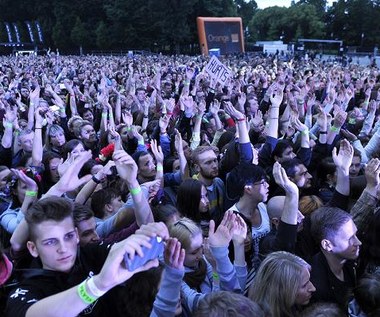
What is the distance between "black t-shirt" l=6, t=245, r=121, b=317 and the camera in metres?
1.95

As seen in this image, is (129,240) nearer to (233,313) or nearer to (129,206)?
(233,313)

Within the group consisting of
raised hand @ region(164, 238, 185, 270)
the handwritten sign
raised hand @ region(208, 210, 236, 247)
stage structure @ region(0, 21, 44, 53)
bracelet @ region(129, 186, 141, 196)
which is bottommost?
raised hand @ region(208, 210, 236, 247)

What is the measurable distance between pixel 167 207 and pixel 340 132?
336 cm

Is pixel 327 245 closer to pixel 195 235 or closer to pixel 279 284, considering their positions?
pixel 279 284

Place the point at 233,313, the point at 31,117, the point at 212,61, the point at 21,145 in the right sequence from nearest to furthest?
the point at 233,313 < the point at 21,145 < the point at 31,117 < the point at 212,61

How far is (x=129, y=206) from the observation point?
3232 millimetres

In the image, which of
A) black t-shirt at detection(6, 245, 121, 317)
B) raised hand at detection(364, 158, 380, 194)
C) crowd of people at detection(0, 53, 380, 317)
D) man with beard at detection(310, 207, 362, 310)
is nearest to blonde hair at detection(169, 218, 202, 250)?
crowd of people at detection(0, 53, 380, 317)

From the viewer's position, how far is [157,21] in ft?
160

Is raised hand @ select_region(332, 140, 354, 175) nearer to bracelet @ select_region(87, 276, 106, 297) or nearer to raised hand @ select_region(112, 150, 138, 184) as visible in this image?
raised hand @ select_region(112, 150, 138, 184)

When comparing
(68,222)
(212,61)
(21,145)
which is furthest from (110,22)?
(68,222)

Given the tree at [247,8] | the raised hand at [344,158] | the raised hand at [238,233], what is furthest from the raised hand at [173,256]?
the tree at [247,8]

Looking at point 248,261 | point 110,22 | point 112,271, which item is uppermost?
point 110,22

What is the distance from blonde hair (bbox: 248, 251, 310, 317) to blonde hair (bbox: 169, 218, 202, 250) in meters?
0.54

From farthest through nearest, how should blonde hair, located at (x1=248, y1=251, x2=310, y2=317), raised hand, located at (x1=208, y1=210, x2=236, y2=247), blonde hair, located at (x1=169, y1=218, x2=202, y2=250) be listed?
blonde hair, located at (x1=169, y1=218, x2=202, y2=250)
raised hand, located at (x1=208, y1=210, x2=236, y2=247)
blonde hair, located at (x1=248, y1=251, x2=310, y2=317)
